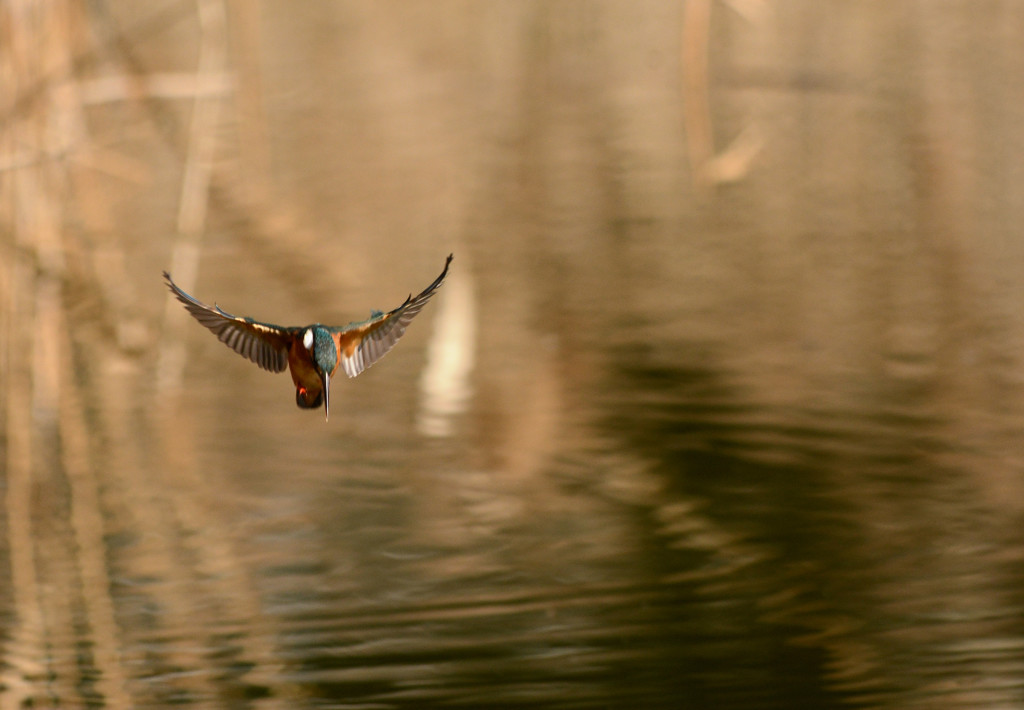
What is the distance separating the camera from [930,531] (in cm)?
377

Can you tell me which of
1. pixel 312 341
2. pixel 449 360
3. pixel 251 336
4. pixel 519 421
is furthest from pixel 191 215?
pixel 312 341

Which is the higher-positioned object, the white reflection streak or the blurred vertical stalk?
the blurred vertical stalk

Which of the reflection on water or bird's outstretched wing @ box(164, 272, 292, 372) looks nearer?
bird's outstretched wing @ box(164, 272, 292, 372)

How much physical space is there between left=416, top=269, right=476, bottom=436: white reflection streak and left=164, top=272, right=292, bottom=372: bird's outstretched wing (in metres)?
2.21

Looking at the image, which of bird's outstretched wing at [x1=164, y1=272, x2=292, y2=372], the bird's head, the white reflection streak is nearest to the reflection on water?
the white reflection streak

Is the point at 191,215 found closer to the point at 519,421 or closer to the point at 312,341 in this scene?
the point at 519,421

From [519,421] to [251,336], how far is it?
2351mm

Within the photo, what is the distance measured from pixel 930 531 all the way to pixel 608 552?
0.77 metres

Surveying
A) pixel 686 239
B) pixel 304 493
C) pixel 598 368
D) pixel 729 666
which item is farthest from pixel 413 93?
pixel 729 666

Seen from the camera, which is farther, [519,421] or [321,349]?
[519,421]

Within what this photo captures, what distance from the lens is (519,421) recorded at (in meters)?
4.91

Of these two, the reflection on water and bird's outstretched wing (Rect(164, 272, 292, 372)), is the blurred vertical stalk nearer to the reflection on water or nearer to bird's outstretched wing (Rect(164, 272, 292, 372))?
the reflection on water

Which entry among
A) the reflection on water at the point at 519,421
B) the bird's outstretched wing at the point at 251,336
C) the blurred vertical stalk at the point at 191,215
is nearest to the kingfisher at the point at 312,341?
the bird's outstretched wing at the point at 251,336

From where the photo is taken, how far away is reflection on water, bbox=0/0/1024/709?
10.6 ft
